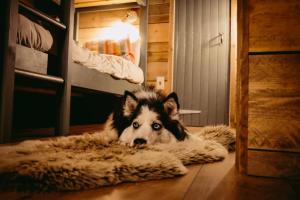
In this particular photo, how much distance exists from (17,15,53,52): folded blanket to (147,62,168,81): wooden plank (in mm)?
2324

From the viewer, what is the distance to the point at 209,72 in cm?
365

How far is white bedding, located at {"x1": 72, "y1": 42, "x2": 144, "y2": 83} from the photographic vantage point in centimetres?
221

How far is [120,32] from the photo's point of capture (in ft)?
12.7

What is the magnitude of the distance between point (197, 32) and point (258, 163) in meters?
3.12

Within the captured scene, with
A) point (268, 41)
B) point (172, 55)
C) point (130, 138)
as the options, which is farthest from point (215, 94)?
point (268, 41)

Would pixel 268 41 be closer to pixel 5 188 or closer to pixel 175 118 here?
pixel 175 118

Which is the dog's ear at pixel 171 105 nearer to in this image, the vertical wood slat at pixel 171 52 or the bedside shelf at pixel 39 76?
the bedside shelf at pixel 39 76

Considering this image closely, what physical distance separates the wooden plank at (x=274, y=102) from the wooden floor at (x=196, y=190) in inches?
5.3

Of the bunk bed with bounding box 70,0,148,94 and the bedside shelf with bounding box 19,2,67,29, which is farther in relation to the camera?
the bunk bed with bounding box 70,0,148,94

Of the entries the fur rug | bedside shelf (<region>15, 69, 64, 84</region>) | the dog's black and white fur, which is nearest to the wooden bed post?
bedside shelf (<region>15, 69, 64, 84</region>)

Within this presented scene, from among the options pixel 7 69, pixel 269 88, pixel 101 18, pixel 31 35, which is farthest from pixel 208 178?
pixel 101 18

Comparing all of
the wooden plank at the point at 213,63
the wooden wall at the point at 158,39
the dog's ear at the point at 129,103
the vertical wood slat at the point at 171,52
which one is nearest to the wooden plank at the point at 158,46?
the wooden wall at the point at 158,39

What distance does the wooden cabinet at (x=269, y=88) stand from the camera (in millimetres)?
845

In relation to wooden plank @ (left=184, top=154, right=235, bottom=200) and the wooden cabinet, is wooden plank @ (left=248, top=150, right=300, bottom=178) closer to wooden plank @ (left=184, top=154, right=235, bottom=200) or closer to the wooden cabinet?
the wooden cabinet
